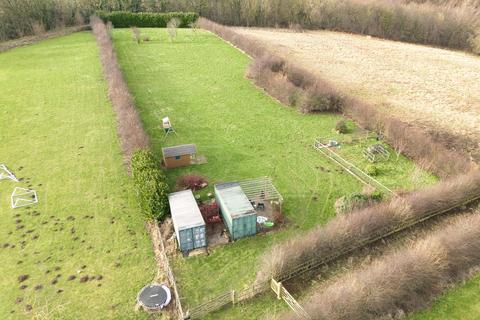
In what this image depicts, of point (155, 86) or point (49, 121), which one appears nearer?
point (49, 121)

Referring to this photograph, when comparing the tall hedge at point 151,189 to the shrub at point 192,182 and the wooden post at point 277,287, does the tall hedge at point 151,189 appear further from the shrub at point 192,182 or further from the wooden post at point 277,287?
the wooden post at point 277,287

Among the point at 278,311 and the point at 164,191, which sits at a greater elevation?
the point at 164,191

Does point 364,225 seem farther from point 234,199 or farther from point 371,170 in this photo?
point 234,199

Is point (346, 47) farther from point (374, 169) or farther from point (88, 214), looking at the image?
point (88, 214)

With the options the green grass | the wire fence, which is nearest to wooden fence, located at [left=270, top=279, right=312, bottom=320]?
the green grass

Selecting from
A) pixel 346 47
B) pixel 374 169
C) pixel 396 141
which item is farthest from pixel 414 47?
pixel 374 169

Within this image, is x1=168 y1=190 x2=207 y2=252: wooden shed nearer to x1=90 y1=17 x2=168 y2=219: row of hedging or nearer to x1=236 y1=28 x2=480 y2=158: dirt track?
x1=90 y1=17 x2=168 y2=219: row of hedging
